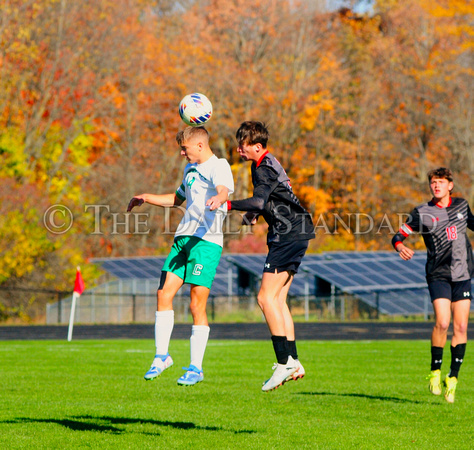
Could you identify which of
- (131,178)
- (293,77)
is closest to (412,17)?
(293,77)

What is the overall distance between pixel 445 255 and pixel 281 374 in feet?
11.6

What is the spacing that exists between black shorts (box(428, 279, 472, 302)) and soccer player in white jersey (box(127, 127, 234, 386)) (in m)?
3.58

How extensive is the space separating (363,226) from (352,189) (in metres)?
2.31

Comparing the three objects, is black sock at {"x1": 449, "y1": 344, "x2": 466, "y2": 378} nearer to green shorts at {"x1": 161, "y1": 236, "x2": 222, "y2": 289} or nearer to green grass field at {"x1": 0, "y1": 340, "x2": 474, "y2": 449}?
green grass field at {"x1": 0, "y1": 340, "x2": 474, "y2": 449}

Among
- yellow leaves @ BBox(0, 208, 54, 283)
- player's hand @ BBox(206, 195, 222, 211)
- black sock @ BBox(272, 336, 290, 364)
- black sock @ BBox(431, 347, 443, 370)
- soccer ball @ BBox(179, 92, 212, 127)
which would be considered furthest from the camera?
yellow leaves @ BBox(0, 208, 54, 283)

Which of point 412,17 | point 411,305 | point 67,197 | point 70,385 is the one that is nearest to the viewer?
point 70,385

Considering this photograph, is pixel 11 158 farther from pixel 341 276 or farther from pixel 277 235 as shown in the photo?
pixel 277 235

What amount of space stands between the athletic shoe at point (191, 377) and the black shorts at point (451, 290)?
13.0ft

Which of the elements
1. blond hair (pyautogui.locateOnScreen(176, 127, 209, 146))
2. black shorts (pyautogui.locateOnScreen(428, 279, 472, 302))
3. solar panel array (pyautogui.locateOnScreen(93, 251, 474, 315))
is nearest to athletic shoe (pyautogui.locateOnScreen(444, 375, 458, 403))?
black shorts (pyautogui.locateOnScreen(428, 279, 472, 302))

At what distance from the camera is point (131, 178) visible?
151ft

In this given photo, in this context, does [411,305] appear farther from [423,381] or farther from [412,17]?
[412,17]

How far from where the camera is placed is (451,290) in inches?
447

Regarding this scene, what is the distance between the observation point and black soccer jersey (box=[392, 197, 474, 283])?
1131 centimetres

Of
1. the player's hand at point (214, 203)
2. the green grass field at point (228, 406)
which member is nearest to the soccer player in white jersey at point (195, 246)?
the player's hand at point (214, 203)
